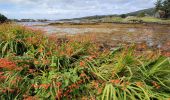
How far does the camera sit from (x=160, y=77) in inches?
211

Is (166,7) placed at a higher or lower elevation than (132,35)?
lower

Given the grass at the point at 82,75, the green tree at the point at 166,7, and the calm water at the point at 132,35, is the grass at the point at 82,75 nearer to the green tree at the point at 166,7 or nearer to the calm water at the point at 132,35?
the calm water at the point at 132,35

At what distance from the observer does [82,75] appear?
5.28 m

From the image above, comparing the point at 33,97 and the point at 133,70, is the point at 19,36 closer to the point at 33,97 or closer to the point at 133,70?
the point at 33,97

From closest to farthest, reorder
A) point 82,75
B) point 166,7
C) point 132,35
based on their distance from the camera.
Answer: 1. point 82,75
2. point 132,35
3. point 166,7

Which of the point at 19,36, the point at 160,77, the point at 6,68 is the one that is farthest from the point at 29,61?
the point at 160,77

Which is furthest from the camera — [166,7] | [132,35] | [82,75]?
[166,7]

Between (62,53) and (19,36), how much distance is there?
2092 millimetres

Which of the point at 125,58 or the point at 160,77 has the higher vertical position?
the point at 125,58

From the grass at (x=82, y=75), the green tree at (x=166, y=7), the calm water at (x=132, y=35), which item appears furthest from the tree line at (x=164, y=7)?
the grass at (x=82, y=75)

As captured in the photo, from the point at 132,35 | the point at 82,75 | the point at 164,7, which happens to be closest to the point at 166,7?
the point at 164,7

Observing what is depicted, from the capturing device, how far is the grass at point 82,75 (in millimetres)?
5027

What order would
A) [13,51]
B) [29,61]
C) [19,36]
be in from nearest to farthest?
[29,61]
[13,51]
[19,36]

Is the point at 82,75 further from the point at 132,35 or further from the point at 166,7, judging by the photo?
the point at 166,7
